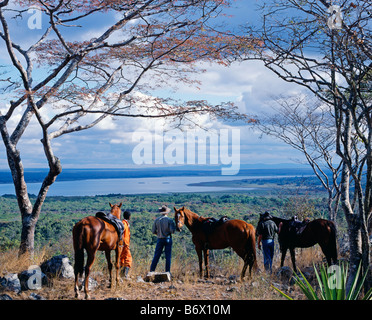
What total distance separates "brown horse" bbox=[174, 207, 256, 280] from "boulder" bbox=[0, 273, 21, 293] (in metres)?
3.52

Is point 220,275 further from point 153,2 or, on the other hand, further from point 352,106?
point 153,2

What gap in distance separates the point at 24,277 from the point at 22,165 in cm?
338

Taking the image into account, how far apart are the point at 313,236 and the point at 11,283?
653cm

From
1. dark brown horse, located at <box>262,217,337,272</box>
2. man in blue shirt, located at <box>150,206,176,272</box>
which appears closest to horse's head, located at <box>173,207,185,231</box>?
man in blue shirt, located at <box>150,206,176,272</box>

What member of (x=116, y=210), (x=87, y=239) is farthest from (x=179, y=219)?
(x=87, y=239)

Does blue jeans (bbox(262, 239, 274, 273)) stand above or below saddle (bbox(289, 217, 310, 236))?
below

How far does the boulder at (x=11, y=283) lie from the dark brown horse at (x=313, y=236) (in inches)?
224

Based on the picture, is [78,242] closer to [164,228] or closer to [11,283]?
[11,283]

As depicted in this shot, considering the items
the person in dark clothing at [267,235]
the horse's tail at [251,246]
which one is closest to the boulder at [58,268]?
the horse's tail at [251,246]

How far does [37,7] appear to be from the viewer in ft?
36.3

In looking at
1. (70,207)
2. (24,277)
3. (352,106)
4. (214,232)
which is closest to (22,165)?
(24,277)

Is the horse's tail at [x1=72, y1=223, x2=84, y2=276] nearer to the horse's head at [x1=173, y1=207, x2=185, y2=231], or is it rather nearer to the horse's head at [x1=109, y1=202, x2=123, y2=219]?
the horse's head at [x1=109, y1=202, x2=123, y2=219]

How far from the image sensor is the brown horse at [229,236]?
29.8ft

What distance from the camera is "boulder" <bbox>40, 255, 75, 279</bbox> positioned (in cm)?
885
